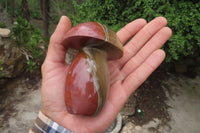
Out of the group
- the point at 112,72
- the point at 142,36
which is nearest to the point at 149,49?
the point at 142,36

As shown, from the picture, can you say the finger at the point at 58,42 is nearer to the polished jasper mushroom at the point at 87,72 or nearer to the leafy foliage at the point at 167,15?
the polished jasper mushroom at the point at 87,72

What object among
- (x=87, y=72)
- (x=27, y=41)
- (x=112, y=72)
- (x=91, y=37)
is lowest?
(x=27, y=41)

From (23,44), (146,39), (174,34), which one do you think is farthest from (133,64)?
(23,44)

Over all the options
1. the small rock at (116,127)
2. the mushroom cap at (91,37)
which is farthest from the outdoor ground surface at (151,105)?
the mushroom cap at (91,37)

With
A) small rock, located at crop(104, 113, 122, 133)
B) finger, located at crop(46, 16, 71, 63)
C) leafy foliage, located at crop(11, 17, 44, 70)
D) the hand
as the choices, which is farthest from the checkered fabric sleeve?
leafy foliage, located at crop(11, 17, 44, 70)

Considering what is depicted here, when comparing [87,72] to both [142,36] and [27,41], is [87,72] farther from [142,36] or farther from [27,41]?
[27,41]
